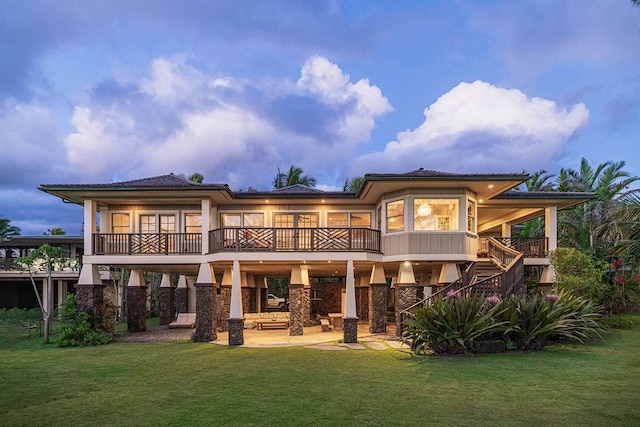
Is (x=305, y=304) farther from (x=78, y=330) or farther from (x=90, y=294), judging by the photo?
(x=78, y=330)

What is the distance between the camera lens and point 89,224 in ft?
61.4

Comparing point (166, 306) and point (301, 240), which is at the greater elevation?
point (301, 240)

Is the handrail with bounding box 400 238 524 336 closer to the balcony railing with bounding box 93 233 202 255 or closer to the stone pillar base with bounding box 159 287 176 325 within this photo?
the balcony railing with bounding box 93 233 202 255

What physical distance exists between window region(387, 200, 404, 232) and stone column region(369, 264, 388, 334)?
219cm

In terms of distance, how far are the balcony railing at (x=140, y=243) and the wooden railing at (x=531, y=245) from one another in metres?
14.5

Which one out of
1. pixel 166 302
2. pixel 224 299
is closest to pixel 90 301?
pixel 224 299

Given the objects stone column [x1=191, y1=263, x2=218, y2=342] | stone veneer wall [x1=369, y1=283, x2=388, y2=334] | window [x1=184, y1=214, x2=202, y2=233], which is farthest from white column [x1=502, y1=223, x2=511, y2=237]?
window [x1=184, y1=214, x2=202, y2=233]

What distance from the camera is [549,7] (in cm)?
1636

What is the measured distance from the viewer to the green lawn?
7.29m

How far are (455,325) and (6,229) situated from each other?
137 feet

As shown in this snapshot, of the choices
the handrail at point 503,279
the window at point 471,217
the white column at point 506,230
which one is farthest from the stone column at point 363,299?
the window at point 471,217

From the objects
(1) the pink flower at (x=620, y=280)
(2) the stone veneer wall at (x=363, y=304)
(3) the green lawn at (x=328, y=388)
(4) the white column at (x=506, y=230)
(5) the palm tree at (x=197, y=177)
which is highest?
(5) the palm tree at (x=197, y=177)

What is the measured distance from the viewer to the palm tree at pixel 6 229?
3795cm

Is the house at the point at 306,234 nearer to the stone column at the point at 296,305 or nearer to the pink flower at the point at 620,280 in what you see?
the stone column at the point at 296,305
